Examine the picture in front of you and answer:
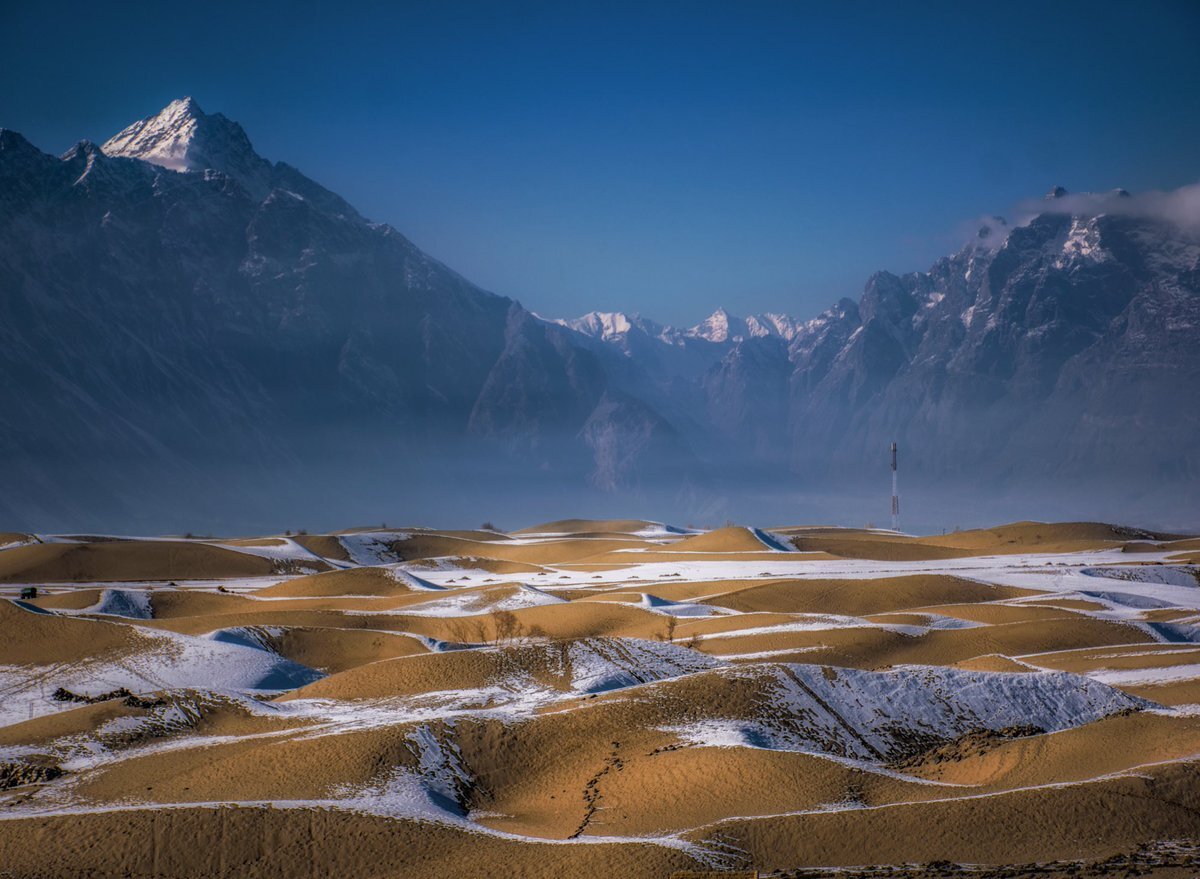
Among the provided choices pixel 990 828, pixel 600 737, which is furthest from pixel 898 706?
pixel 990 828

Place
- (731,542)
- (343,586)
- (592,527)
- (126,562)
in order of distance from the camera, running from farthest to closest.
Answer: (592,527), (731,542), (126,562), (343,586)

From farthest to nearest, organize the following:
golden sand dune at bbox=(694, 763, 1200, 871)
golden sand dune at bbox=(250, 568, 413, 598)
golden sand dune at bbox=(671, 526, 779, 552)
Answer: golden sand dune at bbox=(671, 526, 779, 552) < golden sand dune at bbox=(250, 568, 413, 598) < golden sand dune at bbox=(694, 763, 1200, 871)

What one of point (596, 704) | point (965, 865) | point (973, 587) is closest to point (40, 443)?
point (973, 587)

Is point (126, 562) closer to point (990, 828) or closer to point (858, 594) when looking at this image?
point (858, 594)

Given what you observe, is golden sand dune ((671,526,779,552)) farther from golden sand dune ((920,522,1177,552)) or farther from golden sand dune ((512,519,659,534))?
golden sand dune ((512,519,659,534))

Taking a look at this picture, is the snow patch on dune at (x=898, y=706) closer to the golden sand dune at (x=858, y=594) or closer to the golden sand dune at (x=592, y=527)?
the golden sand dune at (x=858, y=594)

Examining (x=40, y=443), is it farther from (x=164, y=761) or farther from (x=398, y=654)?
(x=164, y=761)

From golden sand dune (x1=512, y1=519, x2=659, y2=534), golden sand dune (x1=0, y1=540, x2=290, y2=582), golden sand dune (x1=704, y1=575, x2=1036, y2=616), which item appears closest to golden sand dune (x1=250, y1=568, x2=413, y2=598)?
golden sand dune (x1=0, y1=540, x2=290, y2=582)

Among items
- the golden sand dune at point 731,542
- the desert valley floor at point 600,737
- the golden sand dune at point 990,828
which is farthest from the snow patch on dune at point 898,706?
the golden sand dune at point 731,542
